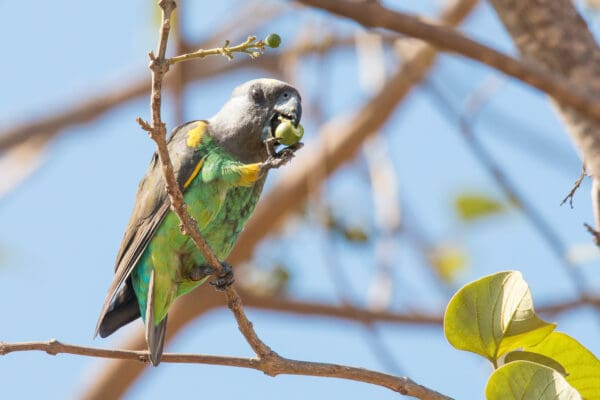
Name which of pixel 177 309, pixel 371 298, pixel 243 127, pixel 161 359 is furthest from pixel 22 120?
pixel 161 359

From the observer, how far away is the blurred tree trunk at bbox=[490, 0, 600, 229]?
2580mm

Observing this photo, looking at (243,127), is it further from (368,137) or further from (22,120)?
(22,120)

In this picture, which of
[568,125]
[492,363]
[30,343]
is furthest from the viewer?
[568,125]

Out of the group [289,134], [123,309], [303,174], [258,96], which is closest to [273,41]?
[289,134]

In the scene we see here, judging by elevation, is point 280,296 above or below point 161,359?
below

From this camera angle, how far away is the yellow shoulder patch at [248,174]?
280cm

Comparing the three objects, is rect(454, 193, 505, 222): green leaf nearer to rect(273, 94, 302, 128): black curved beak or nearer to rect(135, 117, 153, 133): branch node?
rect(273, 94, 302, 128): black curved beak

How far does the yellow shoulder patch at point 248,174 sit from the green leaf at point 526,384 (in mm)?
1245

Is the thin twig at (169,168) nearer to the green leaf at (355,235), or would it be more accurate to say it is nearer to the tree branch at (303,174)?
the green leaf at (355,235)

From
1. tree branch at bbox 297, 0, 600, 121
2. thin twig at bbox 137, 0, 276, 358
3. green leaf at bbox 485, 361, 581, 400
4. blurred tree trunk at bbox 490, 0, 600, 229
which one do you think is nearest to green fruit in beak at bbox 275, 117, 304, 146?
tree branch at bbox 297, 0, 600, 121

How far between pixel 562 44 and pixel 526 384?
133 centimetres

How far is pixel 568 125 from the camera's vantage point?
2645 millimetres

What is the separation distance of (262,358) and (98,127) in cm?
432

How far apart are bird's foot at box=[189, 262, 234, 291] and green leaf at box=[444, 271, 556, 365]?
0.77 metres
